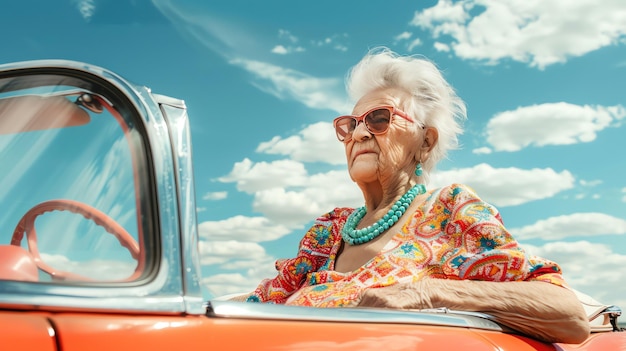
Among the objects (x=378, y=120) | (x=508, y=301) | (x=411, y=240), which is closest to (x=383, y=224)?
(x=411, y=240)

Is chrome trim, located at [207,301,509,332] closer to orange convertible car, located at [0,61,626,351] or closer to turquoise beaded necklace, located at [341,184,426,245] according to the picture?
orange convertible car, located at [0,61,626,351]

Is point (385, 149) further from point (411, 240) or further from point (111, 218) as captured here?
point (111, 218)

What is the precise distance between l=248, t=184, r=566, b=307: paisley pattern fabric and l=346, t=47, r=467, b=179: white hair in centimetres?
46

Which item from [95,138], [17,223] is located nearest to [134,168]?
[95,138]

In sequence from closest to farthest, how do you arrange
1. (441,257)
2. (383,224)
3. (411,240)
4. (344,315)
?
(344,315), (441,257), (411,240), (383,224)

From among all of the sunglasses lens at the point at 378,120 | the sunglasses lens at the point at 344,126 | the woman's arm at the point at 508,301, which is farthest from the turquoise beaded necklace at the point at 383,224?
the woman's arm at the point at 508,301

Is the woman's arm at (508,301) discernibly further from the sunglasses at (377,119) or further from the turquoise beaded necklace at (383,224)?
the sunglasses at (377,119)

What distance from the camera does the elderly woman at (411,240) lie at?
2635 mm

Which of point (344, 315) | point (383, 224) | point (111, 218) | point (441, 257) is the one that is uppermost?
point (383, 224)

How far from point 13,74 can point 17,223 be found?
0.41 m

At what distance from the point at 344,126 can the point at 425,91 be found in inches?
19.7

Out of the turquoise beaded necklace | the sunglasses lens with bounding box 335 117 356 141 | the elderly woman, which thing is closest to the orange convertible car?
the elderly woman

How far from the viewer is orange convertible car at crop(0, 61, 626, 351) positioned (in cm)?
145

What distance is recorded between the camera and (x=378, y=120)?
12.2 feet
